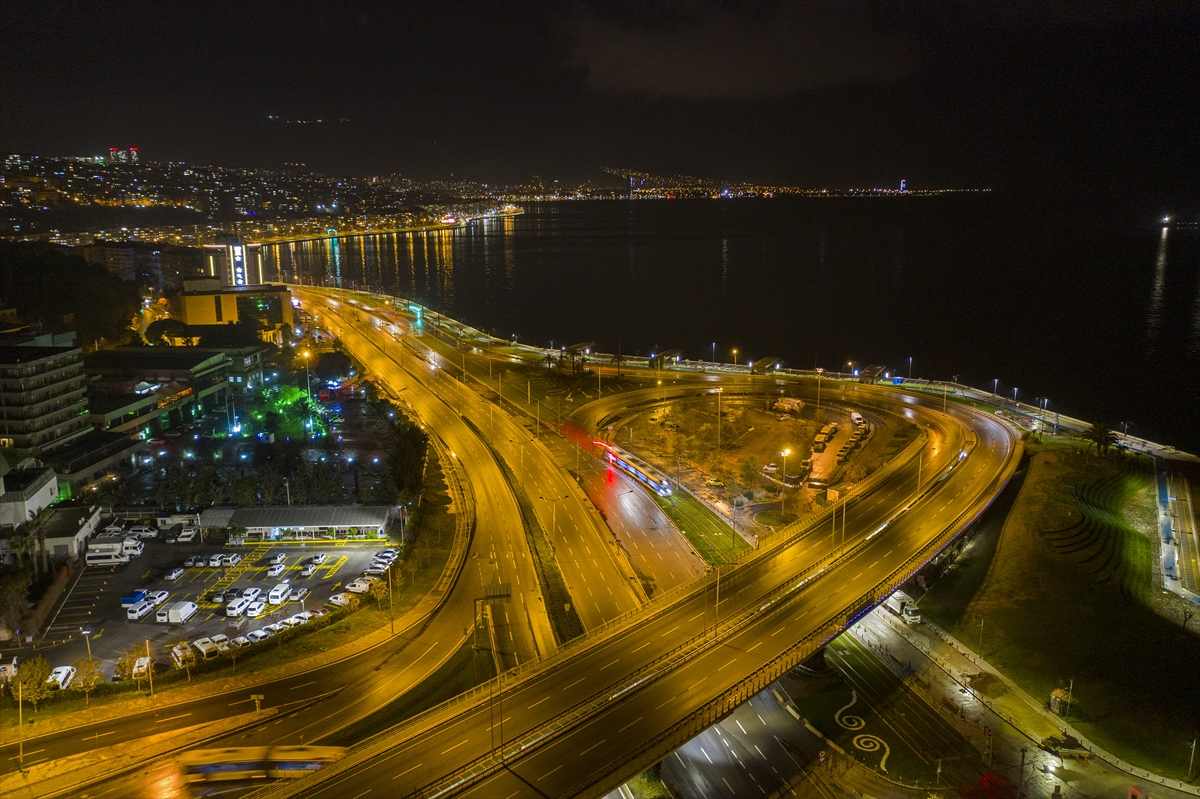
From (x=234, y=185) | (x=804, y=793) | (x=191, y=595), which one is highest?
(x=234, y=185)

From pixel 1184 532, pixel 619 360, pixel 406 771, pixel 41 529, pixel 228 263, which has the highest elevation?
pixel 228 263

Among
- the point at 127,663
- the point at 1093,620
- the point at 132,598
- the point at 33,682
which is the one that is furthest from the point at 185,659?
the point at 1093,620

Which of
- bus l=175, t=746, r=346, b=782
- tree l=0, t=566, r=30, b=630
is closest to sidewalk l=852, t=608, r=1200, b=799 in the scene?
bus l=175, t=746, r=346, b=782

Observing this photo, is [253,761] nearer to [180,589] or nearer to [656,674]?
[656,674]

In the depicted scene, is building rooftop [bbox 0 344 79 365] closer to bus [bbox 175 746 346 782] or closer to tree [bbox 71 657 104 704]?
tree [bbox 71 657 104 704]

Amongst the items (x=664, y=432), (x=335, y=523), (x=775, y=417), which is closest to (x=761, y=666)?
(x=335, y=523)

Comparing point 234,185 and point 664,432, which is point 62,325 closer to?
point 664,432
